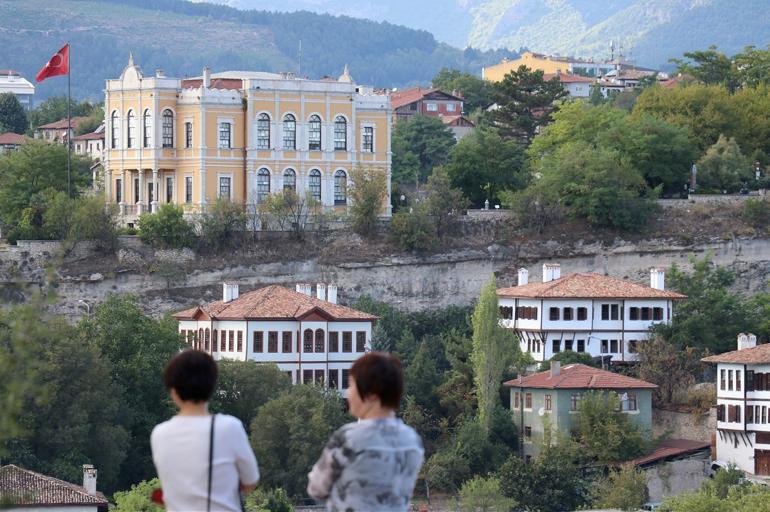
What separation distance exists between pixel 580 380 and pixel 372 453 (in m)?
46.7

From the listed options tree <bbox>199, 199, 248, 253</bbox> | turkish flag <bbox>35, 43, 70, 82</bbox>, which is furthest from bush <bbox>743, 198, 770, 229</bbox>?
turkish flag <bbox>35, 43, 70, 82</bbox>

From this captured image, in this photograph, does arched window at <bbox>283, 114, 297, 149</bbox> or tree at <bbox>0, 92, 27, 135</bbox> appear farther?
tree at <bbox>0, 92, 27, 135</bbox>

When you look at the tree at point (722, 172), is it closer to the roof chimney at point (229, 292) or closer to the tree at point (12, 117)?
the roof chimney at point (229, 292)

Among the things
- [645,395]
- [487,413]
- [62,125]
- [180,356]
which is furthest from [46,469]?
[62,125]

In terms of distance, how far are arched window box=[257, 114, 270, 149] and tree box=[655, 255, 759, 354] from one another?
13.1 m

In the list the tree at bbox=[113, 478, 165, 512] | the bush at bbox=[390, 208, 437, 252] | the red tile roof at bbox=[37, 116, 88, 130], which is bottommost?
the tree at bbox=[113, 478, 165, 512]

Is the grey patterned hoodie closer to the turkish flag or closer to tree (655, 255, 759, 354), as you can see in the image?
tree (655, 255, 759, 354)

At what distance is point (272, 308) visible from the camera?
2393 inches

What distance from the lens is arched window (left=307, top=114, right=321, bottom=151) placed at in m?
69.4

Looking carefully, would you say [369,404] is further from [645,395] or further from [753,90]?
[753,90]

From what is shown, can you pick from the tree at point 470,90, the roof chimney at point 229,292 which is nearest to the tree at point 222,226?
the roof chimney at point 229,292

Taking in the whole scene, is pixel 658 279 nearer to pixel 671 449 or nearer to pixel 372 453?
pixel 671 449

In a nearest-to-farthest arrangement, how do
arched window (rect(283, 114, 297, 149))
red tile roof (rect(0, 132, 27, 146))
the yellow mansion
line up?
1. the yellow mansion
2. arched window (rect(283, 114, 297, 149))
3. red tile roof (rect(0, 132, 27, 146))

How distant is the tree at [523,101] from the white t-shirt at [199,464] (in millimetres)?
71681
